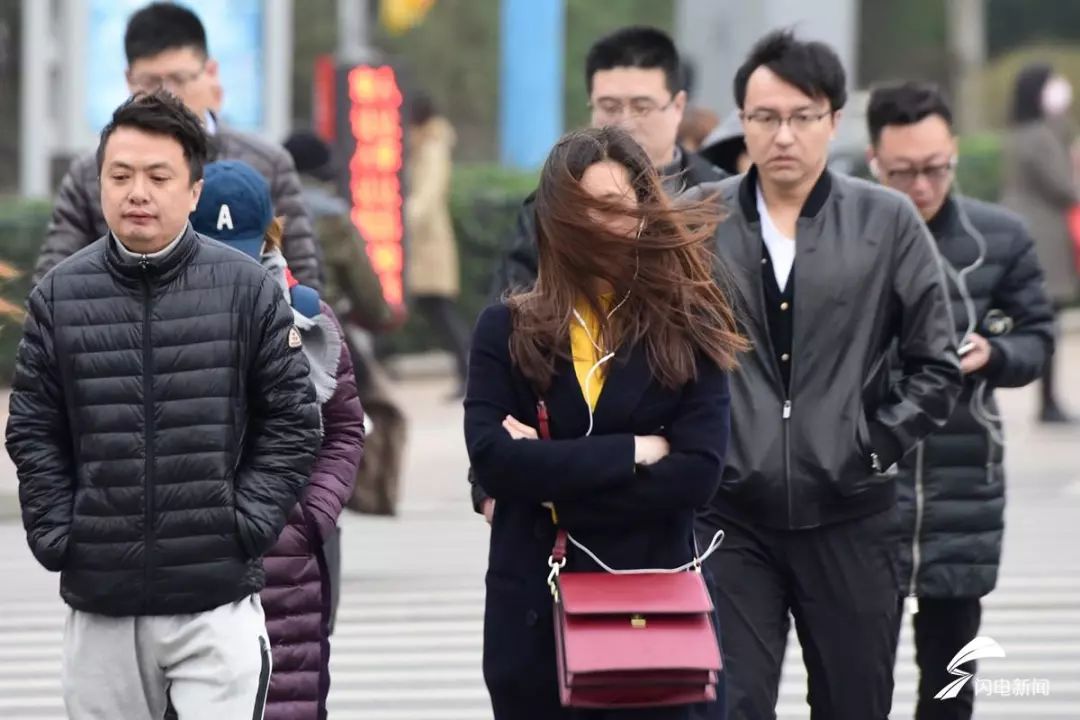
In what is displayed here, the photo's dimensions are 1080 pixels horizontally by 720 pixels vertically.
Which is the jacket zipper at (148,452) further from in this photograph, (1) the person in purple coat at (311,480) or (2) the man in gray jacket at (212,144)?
(2) the man in gray jacket at (212,144)

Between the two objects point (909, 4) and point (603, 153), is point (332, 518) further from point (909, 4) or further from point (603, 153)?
point (909, 4)

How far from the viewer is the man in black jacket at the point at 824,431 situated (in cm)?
555

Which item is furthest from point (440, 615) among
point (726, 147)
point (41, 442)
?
point (41, 442)

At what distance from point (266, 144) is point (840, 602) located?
8.18ft

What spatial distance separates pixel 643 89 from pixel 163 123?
2683 millimetres

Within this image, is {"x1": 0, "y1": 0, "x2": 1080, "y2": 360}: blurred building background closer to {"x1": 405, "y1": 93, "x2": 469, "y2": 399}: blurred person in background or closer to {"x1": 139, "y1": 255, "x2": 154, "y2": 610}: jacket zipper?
{"x1": 405, "y1": 93, "x2": 469, "y2": 399}: blurred person in background

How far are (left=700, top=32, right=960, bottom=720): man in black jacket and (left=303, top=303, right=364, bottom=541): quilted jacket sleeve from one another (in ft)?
2.76

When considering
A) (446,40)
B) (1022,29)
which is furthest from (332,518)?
(1022,29)

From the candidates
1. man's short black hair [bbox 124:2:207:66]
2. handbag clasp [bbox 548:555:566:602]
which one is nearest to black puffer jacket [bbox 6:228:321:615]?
handbag clasp [bbox 548:555:566:602]

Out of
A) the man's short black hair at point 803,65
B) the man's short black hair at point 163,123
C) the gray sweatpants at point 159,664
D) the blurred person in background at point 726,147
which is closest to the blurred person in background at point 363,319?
the blurred person in background at point 726,147

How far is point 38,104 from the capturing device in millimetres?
16984

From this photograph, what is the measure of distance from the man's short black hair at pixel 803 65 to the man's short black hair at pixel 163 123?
153 centimetres

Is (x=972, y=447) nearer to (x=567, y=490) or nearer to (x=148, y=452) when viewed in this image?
(x=567, y=490)

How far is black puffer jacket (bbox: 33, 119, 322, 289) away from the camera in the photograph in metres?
6.90
